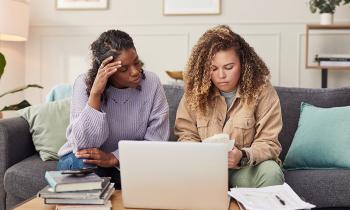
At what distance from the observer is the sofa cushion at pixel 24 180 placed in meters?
2.06

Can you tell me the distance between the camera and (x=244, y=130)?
1894 mm

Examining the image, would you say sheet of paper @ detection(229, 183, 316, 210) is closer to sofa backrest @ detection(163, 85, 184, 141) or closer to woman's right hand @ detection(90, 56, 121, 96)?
woman's right hand @ detection(90, 56, 121, 96)

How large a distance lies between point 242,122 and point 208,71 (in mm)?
255

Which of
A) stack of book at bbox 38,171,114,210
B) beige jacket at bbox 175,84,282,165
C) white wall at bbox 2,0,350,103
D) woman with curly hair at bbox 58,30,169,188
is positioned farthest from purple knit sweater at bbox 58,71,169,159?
white wall at bbox 2,0,350,103

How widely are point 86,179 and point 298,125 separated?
126 centimetres

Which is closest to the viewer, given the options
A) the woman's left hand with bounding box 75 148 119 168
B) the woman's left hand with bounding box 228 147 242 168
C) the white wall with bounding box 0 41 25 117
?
the woman's left hand with bounding box 228 147 242 168

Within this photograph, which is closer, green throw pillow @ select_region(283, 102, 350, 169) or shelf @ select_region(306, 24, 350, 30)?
green throw pillow @ select_region(283, 102, 350, 169)

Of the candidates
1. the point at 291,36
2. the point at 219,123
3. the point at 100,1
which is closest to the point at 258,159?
the point at 219,123

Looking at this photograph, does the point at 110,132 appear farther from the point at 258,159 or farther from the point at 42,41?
the point at 42,41

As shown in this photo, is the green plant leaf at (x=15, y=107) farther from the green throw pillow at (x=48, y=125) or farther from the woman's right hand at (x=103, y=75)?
the woman's right hand at (x=103, y=75)

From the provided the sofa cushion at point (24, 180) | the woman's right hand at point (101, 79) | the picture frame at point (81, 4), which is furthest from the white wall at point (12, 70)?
the woman's right hand at point (101, 79)

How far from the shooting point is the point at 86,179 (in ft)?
4.56

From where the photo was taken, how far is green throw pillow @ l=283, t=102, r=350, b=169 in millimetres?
2102

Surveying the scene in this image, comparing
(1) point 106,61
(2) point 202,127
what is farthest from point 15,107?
(2) point 202,127
